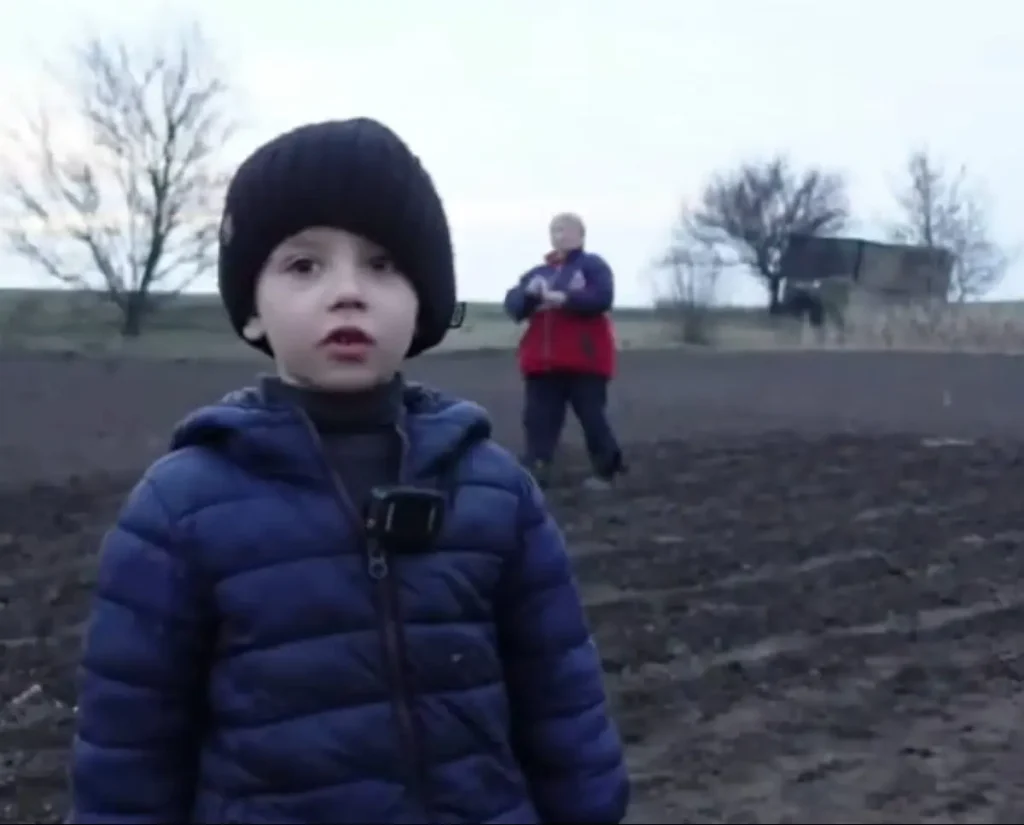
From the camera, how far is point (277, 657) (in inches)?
88.9

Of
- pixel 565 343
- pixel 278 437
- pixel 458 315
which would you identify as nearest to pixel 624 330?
pixel 565 343

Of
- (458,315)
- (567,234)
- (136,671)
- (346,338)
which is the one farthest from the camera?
(567,234)

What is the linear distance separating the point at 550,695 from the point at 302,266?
0.63 metres

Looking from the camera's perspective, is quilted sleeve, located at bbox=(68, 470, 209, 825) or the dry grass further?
the dry grass

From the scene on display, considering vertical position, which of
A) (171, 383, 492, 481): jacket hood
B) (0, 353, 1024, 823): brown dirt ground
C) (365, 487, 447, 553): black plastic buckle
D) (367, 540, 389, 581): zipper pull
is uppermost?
(171, 383, 492, 481): jacket hood

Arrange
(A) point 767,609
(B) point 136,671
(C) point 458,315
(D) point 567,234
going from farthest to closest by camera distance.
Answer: (D) point 567,234 < (A) point 767,609 < (C) point 458,315 < (B) point 136,671

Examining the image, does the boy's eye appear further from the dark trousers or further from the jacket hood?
the dark trousers

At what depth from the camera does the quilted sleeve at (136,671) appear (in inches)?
88.6

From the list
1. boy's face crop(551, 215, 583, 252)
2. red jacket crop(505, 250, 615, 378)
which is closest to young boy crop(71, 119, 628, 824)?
red jacket crop(505, 250, 615, 378)

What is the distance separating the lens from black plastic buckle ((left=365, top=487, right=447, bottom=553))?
2287 millimetres

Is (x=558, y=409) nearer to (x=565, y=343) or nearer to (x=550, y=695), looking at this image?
(x=565, y=343)

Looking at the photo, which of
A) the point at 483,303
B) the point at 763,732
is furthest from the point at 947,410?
the point at 483,303

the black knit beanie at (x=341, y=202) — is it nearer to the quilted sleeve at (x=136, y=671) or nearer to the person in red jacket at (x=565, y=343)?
the quilted sleeve at (x=136, y=671)

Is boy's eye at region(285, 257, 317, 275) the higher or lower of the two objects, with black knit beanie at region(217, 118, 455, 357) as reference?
lower
